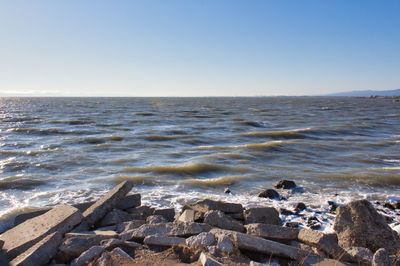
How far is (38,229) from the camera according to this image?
661cm

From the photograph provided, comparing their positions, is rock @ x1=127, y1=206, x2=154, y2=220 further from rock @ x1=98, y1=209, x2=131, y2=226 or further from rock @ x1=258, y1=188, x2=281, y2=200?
rock @ x1=258, y1=188, x2=281, y2=200

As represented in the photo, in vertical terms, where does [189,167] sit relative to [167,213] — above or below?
below

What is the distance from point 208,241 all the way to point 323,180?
9.75m

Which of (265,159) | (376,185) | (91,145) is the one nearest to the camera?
(376,185)

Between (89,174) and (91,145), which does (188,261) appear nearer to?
(89,174)

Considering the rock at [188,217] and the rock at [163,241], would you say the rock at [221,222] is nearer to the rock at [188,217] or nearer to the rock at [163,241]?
the rock at [188,217]

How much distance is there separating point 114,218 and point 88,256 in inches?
89.2

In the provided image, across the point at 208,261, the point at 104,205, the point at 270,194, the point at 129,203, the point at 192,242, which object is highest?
the point at 208,261

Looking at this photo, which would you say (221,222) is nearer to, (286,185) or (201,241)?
(201,241)

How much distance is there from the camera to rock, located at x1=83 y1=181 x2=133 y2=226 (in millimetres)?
7618

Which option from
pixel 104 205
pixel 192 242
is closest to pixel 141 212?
pixel 104 205

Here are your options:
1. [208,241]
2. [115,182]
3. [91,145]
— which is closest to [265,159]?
[115,182]

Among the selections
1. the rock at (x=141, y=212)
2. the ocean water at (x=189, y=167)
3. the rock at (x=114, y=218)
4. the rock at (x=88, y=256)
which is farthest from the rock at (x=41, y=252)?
the ocean water at (x=189, y=167)

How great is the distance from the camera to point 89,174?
1524 centimetres
